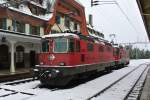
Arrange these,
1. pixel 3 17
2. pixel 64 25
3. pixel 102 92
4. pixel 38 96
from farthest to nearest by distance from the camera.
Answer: pixel 64 25 → pixel 3 17 → pixel 102 92 → pixel 38 96

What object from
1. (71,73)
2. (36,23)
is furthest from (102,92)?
(36,23)

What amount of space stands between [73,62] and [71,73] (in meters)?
0.71

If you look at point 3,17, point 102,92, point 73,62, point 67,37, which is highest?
point 3,17

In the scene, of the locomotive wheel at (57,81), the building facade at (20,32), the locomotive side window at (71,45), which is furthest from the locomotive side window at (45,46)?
the building facade at (20,32)

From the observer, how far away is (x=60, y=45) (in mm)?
16797

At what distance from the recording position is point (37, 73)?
16.7 meters

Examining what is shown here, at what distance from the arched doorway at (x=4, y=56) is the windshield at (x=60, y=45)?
1305 cm

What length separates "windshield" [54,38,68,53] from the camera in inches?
655

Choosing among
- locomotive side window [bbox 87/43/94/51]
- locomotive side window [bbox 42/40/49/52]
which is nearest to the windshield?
locomotive side window [bbox 42/40/49/52]

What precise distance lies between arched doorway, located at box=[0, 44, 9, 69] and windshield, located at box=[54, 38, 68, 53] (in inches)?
514

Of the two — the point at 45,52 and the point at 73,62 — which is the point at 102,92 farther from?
the point at 45,52

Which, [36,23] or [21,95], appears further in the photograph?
[36,23]

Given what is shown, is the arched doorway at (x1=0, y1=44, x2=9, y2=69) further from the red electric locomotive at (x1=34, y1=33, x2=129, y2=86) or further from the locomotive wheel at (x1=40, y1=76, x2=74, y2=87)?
the locomotive wheel at (x1=40, y1=76, x2=74, y2=87)

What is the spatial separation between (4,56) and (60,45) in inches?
536
